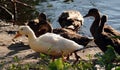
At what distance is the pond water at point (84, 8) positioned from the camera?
13923mm

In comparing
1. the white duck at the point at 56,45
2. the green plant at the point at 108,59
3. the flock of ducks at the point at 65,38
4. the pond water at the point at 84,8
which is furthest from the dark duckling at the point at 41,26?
the green plant at the point at 108,59

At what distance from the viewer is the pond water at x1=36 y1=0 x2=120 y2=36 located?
45.7 ft

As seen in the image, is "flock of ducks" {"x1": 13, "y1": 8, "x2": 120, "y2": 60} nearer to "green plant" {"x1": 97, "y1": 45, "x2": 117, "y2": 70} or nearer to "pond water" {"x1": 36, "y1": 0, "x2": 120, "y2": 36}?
"pond water" {"x1": 36, "y1": 0, "x2": 120, "y2": 36}

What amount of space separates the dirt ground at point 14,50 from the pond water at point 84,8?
2958 mm

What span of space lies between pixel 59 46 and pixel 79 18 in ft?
Answer: 17.7

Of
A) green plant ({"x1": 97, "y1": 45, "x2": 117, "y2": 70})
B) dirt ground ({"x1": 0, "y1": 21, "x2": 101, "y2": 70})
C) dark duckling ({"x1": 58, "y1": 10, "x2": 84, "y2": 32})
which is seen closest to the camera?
green plant ({"x1": 97, "y1": 45, "x2": 117, "y2": 70})

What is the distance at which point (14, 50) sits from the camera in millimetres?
9344

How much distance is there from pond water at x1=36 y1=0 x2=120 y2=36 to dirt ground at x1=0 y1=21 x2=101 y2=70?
296 centimetres

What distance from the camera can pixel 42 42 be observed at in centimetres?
773

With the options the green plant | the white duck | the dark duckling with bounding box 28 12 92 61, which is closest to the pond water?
the dark duckling with bounding box 28 12 92 61

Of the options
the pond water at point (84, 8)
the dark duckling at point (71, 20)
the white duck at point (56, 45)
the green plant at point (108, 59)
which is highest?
the green plant at point (108, 59)

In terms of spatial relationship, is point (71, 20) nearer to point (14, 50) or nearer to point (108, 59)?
point (14, 50)

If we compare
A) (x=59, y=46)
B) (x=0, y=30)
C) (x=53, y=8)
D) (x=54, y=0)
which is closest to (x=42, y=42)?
(x=59, y=46)

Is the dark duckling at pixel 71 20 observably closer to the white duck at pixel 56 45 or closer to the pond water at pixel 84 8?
the pond water at pixel 84 8
